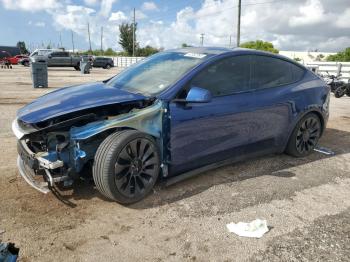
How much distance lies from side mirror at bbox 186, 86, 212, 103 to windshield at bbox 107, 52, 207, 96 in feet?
1.00

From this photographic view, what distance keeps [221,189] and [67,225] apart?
5.90 ft

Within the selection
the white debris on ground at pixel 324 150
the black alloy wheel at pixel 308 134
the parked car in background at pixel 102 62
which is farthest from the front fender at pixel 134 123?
the parked car in background at pixel 102 62

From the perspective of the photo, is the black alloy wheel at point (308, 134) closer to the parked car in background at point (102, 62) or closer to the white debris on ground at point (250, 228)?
the white debris on ground at point (250, 228)

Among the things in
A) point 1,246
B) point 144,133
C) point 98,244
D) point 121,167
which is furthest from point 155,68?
point 1,246

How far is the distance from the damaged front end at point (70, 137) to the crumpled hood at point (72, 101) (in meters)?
0.07

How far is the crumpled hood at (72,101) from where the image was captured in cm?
355

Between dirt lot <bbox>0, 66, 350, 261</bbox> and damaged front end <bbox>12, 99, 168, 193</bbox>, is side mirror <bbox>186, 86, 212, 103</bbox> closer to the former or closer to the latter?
damaged front end <bbox>12, 99, 168, 193</bbox>

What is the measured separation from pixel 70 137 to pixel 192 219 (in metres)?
1.42

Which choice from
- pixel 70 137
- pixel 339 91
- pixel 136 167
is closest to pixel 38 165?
pixel 70 137

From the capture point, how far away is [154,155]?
3809mm

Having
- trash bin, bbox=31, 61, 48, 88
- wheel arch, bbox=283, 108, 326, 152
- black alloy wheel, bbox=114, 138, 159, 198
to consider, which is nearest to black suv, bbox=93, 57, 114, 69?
trash bin, bbox=31, 61, 48, 88

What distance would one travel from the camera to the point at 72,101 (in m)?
3.75

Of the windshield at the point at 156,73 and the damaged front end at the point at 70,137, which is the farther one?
the windshield at the point at 156,73

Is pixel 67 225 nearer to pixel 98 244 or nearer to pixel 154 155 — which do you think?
pixel 98 244
